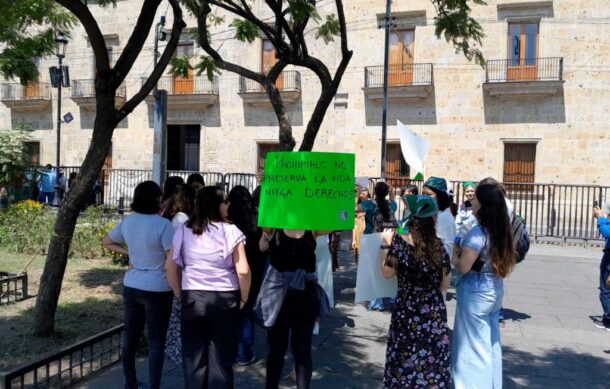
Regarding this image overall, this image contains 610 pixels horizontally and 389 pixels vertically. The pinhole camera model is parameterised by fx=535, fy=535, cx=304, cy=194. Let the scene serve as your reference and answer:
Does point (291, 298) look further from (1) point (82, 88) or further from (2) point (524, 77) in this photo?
(1) point (82, 88)

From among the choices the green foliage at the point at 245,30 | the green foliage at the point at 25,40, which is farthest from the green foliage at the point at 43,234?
the green foliage at the point at 245,30

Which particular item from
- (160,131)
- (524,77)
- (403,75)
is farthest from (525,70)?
(160,131)

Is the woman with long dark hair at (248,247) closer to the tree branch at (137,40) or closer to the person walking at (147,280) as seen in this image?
the person walking at (147,280)

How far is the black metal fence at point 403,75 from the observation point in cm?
1998

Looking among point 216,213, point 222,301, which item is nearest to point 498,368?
point 222,301

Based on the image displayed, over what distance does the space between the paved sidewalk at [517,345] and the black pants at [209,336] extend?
2.70 ft

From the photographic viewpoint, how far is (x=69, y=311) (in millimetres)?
6430

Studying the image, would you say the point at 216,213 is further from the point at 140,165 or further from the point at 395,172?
the point at 140,165

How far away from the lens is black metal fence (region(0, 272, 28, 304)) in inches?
266

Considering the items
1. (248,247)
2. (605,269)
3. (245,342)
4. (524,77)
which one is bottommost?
(245,342)

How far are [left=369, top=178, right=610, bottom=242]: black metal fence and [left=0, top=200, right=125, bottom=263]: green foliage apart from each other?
10.2 metres

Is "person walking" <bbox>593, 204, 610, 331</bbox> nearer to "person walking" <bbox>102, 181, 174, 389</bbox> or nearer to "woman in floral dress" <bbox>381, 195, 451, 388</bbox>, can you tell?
"woman in floral dress" <bbox>381, 195, 451, 388</bbox>

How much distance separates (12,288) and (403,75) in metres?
16.2

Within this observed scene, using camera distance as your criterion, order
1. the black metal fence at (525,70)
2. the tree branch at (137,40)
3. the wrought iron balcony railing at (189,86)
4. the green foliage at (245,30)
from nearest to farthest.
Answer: the tree branch at (137,40) < the green foliage at (245,30) < the black metal fence at (525,70) < the wrought iron balcony railing at (189,86)
